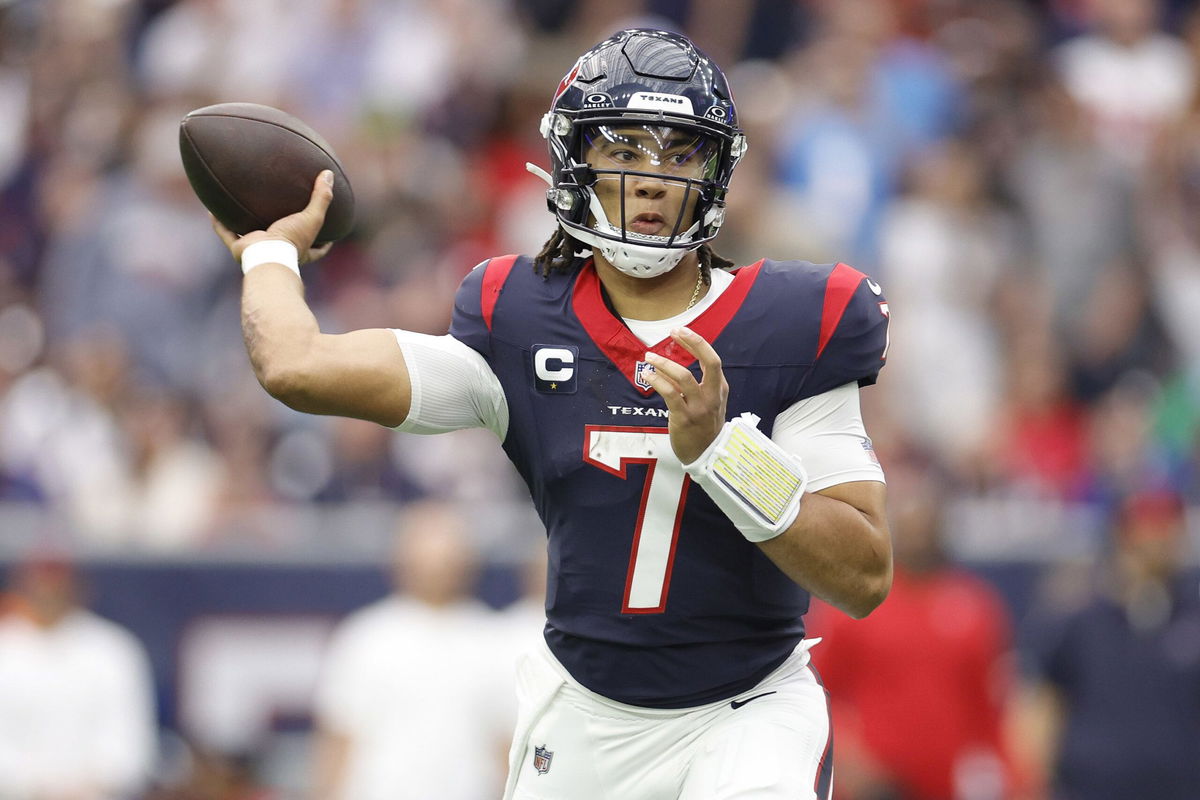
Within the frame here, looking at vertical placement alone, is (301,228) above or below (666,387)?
above

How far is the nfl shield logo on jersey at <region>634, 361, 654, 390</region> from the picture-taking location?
3559 millimetres

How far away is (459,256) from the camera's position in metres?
9.38

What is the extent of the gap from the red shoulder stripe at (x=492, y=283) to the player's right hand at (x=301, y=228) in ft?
1.17

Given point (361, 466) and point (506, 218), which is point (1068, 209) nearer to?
point (506, 218)

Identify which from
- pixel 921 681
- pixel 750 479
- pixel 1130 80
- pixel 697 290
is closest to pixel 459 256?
pixel 921 681

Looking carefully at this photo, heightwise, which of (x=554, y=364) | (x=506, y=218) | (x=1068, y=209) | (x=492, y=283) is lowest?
(x=506, y=218)

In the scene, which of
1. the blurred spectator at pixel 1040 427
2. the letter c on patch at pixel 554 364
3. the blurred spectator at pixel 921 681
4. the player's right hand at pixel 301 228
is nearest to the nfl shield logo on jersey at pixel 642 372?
the letter c on patch at pixel 554 364

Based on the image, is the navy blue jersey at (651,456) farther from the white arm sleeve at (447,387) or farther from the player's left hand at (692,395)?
the player's left hand at (692,395)

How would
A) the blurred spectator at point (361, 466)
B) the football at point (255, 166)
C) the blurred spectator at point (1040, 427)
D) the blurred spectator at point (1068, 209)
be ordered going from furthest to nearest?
the blurred spectator at point (1068, 209) → the blurred spectator at point (1040, 427) → the blurred spectator at point (361, 466) → the football at point (255, 166)

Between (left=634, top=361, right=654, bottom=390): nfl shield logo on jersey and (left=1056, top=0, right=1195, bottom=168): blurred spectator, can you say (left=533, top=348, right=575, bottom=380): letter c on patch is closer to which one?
(left=634, top=361, right=654, bottom=390): nfl shield logo on jersey

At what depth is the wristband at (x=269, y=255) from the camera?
3615 mm

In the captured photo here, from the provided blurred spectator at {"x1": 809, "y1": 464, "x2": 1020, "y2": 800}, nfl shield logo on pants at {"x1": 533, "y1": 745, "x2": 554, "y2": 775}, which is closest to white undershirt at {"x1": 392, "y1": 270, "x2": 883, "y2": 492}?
nfl shield logo on pants at {"x1": 533, "y1": 745, "x2": 554, "y2": 775}

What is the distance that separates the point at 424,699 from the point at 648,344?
3.83 meters

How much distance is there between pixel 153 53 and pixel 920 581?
532cm
